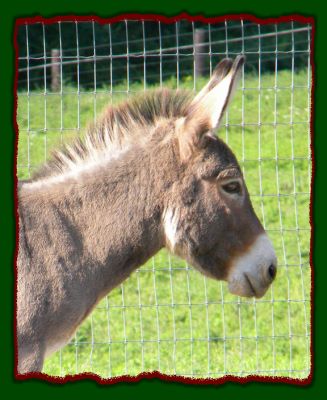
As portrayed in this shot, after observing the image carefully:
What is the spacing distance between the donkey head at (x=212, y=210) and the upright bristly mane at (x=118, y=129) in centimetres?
14

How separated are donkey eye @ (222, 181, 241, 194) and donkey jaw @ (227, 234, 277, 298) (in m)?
0.23

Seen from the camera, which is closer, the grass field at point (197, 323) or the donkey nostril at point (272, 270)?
the donkey nostril at point (272, 270)

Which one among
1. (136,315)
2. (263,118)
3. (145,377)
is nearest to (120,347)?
(136,315)

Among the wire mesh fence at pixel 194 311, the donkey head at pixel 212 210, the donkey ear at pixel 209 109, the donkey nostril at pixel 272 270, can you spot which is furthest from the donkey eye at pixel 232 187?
the wire mesh fence at pixel 194 311

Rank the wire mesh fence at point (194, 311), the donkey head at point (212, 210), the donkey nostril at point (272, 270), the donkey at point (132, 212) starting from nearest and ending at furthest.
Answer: the donkey at point (132, 212) < the donkey head at point (212, 210) < the donkey nostril at point (272, 270) < the wire mesh fence at point (194, 311)

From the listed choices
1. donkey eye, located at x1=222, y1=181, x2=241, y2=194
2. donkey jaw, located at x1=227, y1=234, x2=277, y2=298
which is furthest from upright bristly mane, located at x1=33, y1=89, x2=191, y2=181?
donkey jaw, located at x1=227, y1=234, x2=277, y2=298

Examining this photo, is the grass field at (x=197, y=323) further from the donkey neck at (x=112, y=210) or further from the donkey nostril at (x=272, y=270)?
the donkey nostril at (x=272, y=270)

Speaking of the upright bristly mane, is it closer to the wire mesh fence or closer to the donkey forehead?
the donkey forehead

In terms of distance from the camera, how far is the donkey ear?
354 centimetres

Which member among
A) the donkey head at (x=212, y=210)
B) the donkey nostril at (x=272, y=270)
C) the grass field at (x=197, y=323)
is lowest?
the grass field at (x=197, y=323)

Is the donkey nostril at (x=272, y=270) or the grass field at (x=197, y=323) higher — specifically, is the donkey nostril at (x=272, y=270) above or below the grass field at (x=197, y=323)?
above

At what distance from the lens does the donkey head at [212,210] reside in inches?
142

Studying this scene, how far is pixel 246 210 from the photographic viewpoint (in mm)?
3723

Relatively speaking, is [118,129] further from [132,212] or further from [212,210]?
[212,210]
